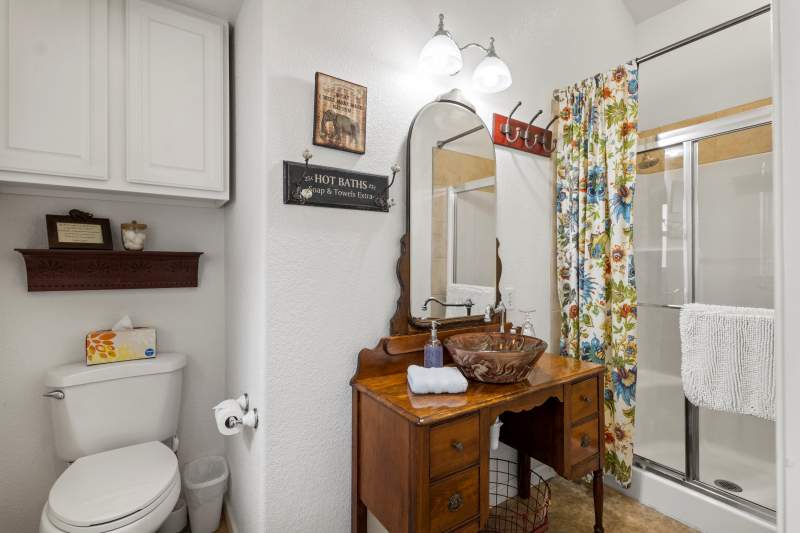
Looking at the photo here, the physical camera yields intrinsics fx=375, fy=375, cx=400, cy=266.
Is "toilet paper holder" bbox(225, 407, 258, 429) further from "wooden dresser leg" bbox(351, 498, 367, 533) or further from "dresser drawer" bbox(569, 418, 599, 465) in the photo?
"dresser drawer" bbox(569, 418, 599, 465)

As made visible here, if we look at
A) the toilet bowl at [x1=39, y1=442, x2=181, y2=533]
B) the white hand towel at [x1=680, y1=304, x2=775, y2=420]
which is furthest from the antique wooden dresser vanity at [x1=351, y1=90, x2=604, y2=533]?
the toilet bowl at [x1=39, y1=442, x2=181, y2=533]

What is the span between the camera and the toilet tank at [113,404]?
1567 mm

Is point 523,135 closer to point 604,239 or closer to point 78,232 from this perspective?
point 604,239

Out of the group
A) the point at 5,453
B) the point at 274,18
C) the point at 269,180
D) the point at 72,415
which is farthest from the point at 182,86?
the point at 5,453

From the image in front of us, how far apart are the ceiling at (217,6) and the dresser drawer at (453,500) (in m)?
2.11

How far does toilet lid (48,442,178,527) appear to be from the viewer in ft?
4.12

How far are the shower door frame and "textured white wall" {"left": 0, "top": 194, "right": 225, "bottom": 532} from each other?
2.59m

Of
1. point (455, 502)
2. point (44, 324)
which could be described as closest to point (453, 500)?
point (455, 502)

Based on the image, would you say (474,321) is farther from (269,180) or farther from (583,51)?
(583,51)

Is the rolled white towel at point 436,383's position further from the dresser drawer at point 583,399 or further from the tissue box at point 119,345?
the tissue box at point 119,345

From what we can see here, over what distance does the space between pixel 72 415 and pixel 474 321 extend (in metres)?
1.81

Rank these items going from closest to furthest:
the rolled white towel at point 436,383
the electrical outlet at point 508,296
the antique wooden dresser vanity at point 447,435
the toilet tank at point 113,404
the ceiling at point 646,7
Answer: the antique wooden dresser vanity at point 447,435
the rolled white towel at point 436,383
the toilet tank at point 113,404
the electrical outlet at point 508,296
the ceiling at point 646,7

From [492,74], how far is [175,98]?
1458 millimetres

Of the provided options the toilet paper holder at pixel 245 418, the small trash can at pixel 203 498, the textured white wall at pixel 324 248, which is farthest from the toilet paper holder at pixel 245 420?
the small trash can at pixel 203 498
